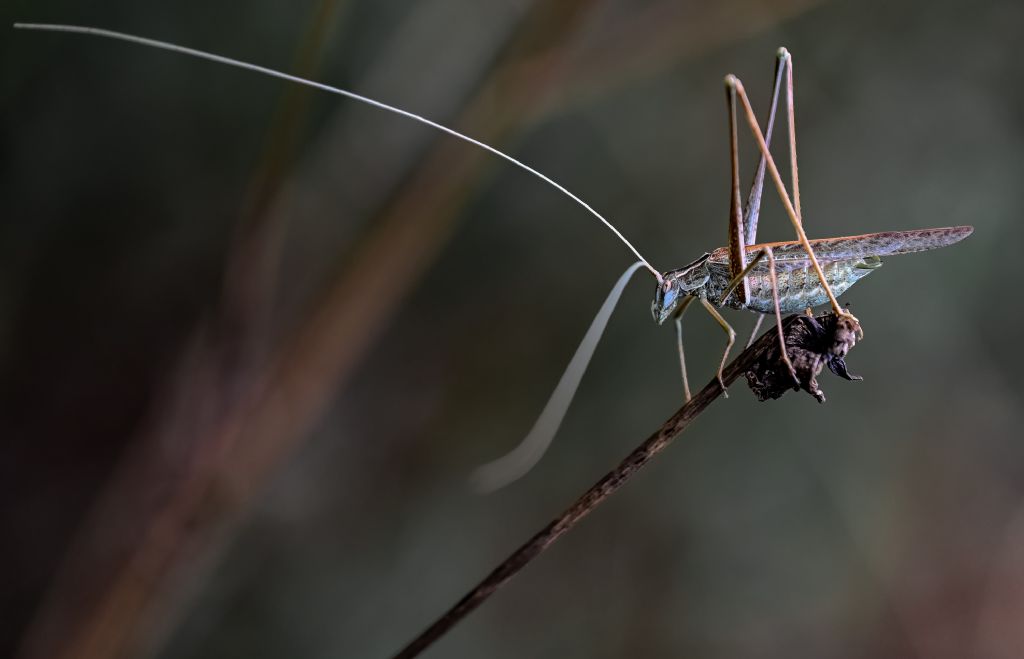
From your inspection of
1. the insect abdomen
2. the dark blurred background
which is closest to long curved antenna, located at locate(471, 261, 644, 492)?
the insect abdomen

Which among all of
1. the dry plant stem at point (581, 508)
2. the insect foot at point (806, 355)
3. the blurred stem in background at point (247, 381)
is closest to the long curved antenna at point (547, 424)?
the dry plant stem at point (581, 508)

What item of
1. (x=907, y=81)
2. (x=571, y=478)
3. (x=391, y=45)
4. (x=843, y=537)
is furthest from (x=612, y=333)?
(x=907, y=81)

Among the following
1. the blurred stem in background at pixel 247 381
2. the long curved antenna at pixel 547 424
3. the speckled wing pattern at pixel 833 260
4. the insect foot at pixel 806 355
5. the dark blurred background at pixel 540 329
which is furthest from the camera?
the dark blurred background at pixel 540 329

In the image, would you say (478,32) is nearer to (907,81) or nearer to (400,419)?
(400,419)

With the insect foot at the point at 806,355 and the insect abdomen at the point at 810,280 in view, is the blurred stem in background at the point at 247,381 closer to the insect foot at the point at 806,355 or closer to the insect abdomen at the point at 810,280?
the insect abdomen at the point at 810,280

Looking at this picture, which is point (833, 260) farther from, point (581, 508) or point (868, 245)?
point (581, 508)

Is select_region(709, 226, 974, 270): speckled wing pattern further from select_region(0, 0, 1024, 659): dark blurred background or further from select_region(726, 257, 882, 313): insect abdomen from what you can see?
select_region(0, 0, 1024, 659): dark blurred background
